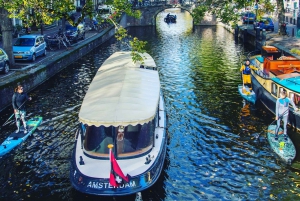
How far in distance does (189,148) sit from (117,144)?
475cm

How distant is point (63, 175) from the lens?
543 inches

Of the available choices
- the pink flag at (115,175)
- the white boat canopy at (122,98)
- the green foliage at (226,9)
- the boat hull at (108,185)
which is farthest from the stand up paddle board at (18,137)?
the green foliage at (226,9)

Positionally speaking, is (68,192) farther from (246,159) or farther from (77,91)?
(77,91)

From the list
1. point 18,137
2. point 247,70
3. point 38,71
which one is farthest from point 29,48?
point 247,70

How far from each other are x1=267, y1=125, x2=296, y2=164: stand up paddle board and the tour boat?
14.8 feet

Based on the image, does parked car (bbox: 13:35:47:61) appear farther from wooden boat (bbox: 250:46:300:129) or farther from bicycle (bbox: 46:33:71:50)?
wooden boat (bbox: 250:46:300:129)

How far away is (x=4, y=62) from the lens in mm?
23891

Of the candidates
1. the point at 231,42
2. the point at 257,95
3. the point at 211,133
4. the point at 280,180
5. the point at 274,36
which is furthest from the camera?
the point at 231,42

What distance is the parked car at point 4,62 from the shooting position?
927 inches

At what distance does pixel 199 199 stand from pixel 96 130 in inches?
149

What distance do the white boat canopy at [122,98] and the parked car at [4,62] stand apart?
850 centimetres

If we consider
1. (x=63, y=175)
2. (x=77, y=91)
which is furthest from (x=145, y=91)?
(x=77, y=91)

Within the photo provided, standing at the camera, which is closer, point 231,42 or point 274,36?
point 274,36

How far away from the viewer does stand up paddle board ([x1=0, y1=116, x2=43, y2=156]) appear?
15648 millimetres
